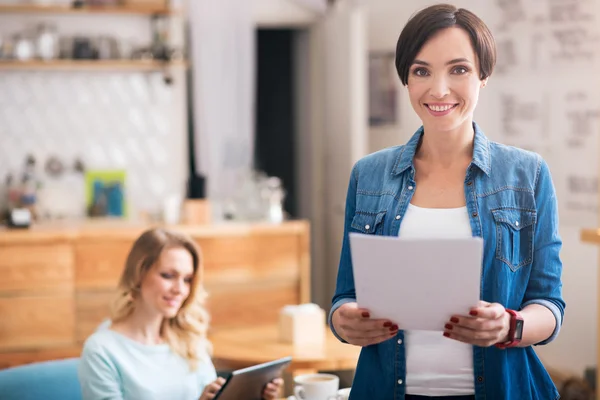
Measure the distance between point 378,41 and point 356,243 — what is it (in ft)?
14.5

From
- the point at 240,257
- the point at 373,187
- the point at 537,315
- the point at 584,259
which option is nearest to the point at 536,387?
the point at 537,315

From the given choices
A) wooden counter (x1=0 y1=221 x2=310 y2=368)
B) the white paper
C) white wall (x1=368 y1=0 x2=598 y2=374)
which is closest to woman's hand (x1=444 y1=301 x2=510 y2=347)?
the white paper

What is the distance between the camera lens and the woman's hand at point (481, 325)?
140cm

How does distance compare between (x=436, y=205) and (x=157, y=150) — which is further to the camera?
(x=157, y=150)

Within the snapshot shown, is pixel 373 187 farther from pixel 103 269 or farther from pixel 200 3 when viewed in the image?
pixel 200 3

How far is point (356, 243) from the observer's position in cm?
139

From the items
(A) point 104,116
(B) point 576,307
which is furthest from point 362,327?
(A) point 104,116

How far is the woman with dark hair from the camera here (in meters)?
1.53

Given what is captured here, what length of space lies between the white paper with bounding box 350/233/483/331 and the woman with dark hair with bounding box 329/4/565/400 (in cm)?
7

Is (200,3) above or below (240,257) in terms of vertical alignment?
above

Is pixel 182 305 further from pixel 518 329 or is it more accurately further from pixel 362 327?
pixel 518 329

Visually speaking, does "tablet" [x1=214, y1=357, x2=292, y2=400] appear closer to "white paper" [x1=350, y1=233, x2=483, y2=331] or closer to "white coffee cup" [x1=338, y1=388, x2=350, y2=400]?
"white coffee cup" [x1=338, y1=388, x2=350, y2=400]

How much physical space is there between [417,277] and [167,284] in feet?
4.07

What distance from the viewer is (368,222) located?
1.63 m
